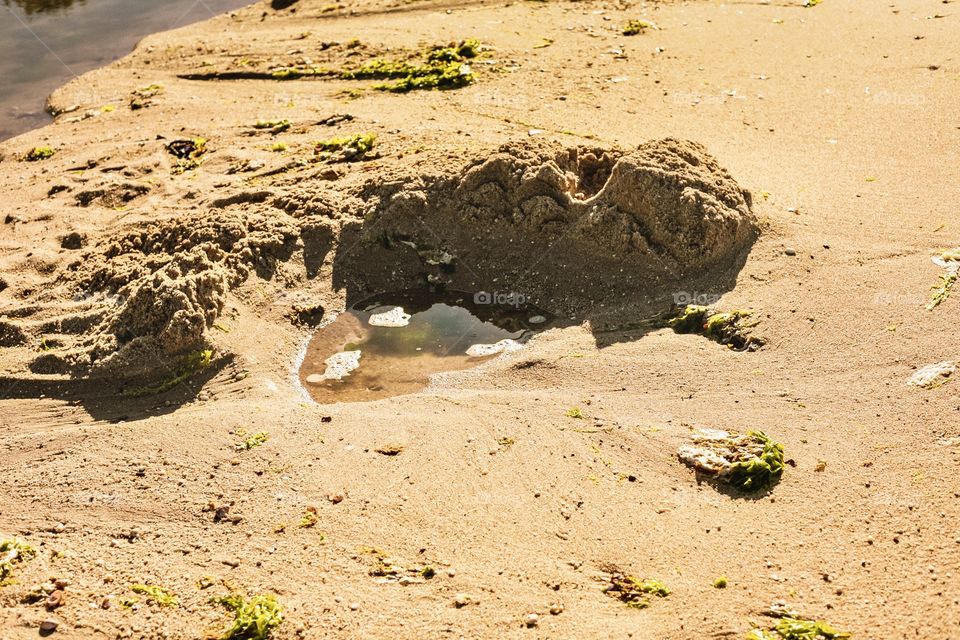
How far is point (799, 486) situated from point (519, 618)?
1.79 meters

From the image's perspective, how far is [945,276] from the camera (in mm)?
5773

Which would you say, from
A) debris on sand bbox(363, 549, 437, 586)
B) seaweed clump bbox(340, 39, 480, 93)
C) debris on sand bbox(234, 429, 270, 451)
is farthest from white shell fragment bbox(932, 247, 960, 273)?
seaweed clump bbox(340, 39, 480, 93)

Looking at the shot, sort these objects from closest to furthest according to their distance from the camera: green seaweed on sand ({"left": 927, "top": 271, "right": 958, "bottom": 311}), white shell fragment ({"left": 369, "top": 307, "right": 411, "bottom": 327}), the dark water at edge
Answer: green seaweed on sand ({"left": 927, "top": 271, "right": 958, "bottom": 311}), white shell fragment ({"left": 369, "top": 307, "right": 411, "bottom": 327}), the dark water at edge

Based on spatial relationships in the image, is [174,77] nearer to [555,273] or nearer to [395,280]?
[395,280]

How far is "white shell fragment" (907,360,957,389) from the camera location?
4.97m

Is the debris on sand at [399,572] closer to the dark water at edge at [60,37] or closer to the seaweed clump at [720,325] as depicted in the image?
the seaweed clump at [720,325]

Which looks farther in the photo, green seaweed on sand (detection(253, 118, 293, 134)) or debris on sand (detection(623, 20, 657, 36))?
debris on sand (detection(623, 20, 657, 36))

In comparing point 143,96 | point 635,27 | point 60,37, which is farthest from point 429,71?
point 60,37

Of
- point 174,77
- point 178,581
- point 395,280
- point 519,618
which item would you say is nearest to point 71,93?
point 174,77

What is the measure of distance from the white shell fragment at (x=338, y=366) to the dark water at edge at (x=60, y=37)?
715 cm

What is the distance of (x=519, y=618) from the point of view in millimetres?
3893

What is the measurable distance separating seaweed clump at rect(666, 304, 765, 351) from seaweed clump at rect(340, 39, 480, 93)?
16.2ft

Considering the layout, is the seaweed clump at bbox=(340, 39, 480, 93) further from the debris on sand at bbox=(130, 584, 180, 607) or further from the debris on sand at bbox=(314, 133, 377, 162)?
the debris on sand at bbox=(130, 584, 180, 607)

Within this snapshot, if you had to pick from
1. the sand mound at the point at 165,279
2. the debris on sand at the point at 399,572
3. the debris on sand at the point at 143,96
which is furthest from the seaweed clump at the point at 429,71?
the debris on sand at the point at 399,572
